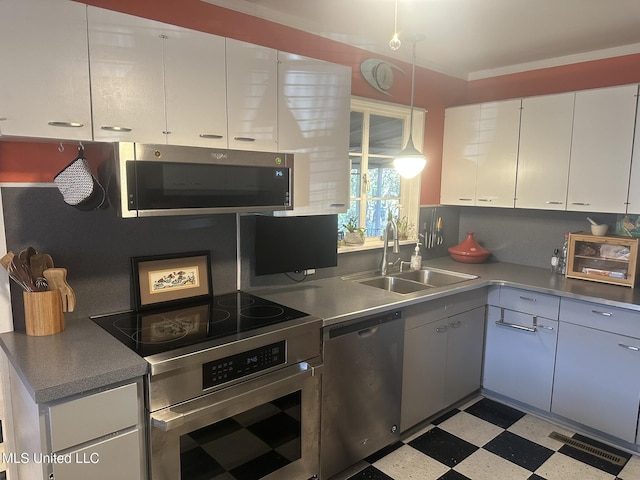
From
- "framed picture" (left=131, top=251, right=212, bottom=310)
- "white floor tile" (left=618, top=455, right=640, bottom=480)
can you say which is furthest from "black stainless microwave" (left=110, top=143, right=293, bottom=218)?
"white floor tile" (left=618, top=455, right=640, bottom=480)

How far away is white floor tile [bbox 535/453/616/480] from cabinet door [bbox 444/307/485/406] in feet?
2.16

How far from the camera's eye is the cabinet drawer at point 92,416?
139 cm

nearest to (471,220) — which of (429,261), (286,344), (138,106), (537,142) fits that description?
(429,261)

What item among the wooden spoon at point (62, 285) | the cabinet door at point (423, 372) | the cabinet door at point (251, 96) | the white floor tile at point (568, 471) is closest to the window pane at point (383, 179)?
the cabinet door at point (423, 372)

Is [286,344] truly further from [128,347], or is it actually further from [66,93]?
[66,93]

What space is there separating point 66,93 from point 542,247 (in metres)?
3.31

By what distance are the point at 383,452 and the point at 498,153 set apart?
2281 mm

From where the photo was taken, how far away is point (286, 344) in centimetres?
193

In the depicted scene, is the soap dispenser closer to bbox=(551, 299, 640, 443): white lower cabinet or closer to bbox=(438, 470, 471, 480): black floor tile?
bbox=(551, 299, 640, 443): white lower cabinet

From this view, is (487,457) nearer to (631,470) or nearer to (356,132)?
(631,470)

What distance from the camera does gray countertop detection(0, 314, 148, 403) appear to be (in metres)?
1.38

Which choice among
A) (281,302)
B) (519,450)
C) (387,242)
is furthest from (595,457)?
(281,302)

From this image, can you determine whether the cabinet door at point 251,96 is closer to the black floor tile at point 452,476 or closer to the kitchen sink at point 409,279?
the kitchen sink at point 409,279

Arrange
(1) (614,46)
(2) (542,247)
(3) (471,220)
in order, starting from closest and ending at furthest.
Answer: (1) (614,46) → (2) (542,247) → (3) (471,220)
